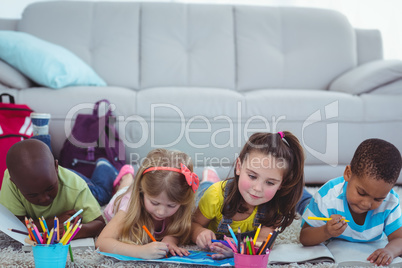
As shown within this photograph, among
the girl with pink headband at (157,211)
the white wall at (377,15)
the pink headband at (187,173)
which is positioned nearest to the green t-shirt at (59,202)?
the girl with pink headband at (157,211)

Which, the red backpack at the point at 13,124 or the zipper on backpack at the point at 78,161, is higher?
the red backpack at the point at 13,124

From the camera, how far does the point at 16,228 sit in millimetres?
1309

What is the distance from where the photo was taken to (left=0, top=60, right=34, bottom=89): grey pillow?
221cm

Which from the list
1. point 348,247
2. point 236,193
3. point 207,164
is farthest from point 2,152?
point 348,247

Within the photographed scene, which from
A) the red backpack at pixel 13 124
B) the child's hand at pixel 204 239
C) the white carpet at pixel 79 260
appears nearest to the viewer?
the white carpet at pixel 79 260

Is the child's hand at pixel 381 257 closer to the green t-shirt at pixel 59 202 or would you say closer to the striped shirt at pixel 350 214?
the striped shirt at pixel 350 214

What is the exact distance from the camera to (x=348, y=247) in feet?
4.43

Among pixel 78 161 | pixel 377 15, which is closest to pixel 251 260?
pixel 78 161

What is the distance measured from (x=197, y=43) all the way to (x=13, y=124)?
4.19ft

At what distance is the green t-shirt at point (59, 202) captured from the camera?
141 centimetres

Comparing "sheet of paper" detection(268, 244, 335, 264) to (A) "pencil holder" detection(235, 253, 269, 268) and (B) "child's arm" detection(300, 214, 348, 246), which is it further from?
(A) "pencil holder" detection(235, 253, 269, 268)

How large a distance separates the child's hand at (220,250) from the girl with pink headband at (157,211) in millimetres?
85

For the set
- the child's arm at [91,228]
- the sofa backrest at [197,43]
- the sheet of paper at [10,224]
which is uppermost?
the sofa backrest at [197,43]

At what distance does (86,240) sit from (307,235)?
683 mm
